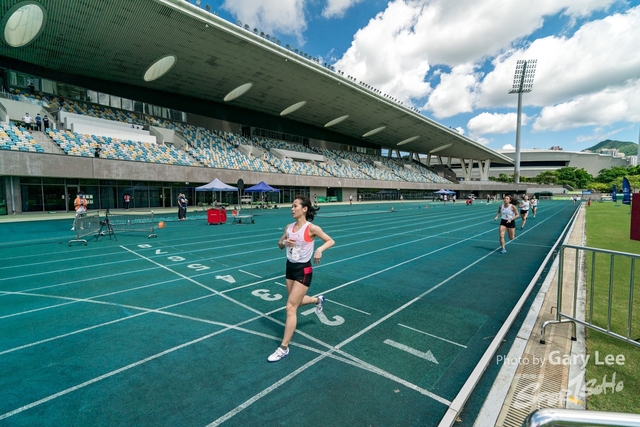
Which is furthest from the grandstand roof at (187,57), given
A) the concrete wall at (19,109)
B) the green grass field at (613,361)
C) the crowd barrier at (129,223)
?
the green grass field at (613,361)

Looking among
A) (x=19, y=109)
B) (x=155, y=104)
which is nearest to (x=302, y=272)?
(x=19, y=109)

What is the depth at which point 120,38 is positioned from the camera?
80.2ft

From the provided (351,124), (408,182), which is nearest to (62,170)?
(351,124)

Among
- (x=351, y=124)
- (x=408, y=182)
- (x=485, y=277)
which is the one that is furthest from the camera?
(x=408, y=182)

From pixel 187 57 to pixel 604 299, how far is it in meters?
33.4

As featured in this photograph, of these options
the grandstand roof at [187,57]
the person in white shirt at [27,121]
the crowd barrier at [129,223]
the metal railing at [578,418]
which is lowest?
the crowd barrier at [129,223]

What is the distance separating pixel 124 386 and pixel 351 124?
52424 mm

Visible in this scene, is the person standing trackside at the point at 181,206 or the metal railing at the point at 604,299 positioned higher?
the person standing trackside at the point at 181,206

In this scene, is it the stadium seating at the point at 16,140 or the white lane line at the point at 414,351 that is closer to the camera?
the white lane line at the point at 414,351

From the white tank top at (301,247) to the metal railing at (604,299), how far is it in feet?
10.4

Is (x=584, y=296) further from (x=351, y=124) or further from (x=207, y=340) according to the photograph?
(x=351, y=124)

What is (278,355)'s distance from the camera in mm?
3658

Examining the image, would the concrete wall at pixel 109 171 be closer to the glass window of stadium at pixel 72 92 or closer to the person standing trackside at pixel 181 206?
the person standing trackside at pixel 181 206

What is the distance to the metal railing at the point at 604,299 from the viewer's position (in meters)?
3.68
